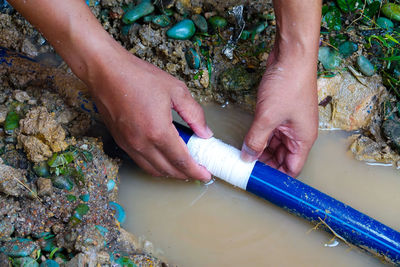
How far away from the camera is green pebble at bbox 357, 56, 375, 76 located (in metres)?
2.09

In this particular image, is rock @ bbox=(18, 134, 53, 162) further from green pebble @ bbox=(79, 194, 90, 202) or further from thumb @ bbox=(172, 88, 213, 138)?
thumb @ bbox=(172, 88, 213, 138)

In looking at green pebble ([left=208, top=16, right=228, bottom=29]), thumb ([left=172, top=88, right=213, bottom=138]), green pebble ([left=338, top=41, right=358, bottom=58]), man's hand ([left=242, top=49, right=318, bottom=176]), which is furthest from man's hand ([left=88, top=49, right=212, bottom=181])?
green pebble ([left=338, top=41, right=358, bottom=58])

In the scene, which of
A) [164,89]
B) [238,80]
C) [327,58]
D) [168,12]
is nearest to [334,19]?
[327,58]

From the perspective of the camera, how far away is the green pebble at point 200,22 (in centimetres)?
212

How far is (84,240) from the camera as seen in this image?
4.79ft

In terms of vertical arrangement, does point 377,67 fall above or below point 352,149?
above

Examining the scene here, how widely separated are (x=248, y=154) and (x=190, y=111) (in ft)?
0.95

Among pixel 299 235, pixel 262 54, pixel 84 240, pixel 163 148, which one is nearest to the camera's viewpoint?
pixel 84 240

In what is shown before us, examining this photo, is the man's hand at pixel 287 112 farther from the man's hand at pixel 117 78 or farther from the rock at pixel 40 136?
the rock at pixel 40 136

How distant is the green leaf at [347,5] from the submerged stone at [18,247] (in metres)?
1.85

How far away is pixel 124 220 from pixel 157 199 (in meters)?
Answer: 0.17

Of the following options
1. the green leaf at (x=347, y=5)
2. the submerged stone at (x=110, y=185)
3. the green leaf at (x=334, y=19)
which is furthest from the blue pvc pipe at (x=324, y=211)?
the green leaf at (x=347, y=5)

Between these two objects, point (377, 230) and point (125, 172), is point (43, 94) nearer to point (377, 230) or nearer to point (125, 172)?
point (125, 172)

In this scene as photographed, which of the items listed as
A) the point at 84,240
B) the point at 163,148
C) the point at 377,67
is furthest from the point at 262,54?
the point at 84,240
